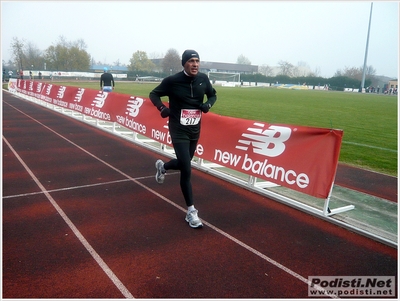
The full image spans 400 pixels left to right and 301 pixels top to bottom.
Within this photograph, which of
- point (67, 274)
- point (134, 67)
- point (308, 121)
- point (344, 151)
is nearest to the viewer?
point (67, 274)

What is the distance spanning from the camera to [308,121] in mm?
15766

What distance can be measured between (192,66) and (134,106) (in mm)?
5976

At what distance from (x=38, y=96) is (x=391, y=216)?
69.8 ft

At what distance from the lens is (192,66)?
421 cm

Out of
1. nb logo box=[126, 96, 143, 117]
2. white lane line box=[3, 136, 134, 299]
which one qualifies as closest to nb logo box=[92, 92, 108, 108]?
nb logo box=[126, 96, 143, 117]

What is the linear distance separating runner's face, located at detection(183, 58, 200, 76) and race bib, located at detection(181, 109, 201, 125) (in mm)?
491

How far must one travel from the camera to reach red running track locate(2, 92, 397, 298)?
3.14 m

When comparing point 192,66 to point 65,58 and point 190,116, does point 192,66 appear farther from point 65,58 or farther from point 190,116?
point 65,58

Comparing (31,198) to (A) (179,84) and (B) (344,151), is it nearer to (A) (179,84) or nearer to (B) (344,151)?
(A) (179,84)

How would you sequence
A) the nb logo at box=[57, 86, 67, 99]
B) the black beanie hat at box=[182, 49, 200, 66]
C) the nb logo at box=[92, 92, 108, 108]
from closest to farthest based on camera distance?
the black beanie hat at box=[182, 49, 200, 66], the nb logo at box=[92, 92, 108, 108], the nb logo at box=[57, 86, 67, 99]

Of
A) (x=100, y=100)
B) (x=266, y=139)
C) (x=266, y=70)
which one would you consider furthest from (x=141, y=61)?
(x=266, y=139)

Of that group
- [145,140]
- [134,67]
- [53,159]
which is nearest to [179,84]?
[53,159]

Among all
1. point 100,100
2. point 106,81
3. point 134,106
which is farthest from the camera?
point 106,81

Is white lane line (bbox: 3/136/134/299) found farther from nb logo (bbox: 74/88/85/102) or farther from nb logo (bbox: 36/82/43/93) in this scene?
nb logo (bbox: 36/82/43/93)
